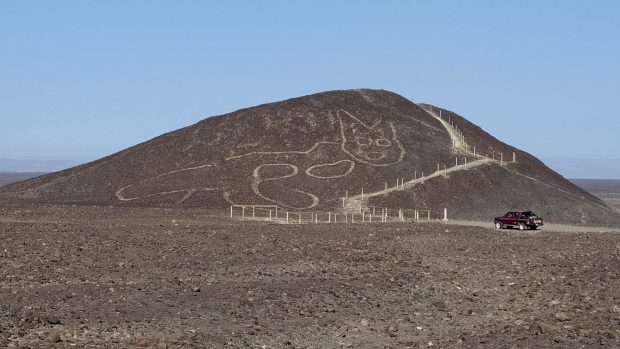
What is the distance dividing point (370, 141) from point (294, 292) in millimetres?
80349

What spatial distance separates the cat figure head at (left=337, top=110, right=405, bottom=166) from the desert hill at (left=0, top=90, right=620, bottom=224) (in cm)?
13

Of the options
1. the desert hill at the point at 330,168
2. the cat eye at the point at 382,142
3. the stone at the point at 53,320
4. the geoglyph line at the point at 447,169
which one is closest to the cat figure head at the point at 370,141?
the cat eye at the point at 382,142

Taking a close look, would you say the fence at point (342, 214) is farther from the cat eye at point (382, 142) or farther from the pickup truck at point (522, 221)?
the cat eye at point (382, 142)

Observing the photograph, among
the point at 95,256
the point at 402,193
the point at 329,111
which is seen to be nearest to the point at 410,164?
the point at 402,193

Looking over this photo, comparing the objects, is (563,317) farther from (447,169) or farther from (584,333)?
(447,169)

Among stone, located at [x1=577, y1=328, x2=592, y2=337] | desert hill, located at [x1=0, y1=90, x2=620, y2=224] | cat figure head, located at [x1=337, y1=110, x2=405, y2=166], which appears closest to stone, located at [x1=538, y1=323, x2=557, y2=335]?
stone, located at [x1=577, y1=328, x2=592, y2=337]

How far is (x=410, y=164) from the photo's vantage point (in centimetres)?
9881

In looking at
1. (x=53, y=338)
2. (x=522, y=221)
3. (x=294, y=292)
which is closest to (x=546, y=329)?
(x=294, y=292)

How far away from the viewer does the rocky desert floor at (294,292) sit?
2011 cm

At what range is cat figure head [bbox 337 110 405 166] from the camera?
101000mm

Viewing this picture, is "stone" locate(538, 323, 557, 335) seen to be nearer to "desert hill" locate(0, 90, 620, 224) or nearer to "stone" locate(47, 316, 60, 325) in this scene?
"stone" locate(47, 316, 60, 325)

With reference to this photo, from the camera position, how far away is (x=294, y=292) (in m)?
26.7

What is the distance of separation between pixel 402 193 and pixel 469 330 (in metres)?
67.9

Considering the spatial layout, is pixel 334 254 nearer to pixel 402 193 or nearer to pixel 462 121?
pixel 402 193
